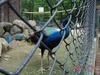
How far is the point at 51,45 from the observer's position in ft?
7.55

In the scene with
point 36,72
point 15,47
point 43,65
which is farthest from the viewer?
point 15,47

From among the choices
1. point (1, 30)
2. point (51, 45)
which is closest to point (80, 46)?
point (51, 45)

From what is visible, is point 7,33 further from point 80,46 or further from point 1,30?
point 80,46

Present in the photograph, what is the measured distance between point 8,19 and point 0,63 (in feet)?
12.2

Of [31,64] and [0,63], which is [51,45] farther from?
[0,63]

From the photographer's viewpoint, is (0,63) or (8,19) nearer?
(0,63)

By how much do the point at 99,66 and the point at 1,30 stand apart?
2.73 metres

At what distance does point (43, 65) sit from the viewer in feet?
9.13

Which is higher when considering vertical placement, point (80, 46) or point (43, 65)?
point (80, 46)

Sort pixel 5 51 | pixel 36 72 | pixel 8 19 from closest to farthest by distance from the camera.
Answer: pixel 36 72
pixel 5 51
pixel 8 19

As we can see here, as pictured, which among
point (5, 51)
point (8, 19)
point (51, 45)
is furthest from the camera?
point (8, 19)

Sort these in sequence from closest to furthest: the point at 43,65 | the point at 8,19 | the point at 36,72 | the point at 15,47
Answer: the point at 36,72 → the point at 43,65 → the point at 15,47 → the point at 8,19

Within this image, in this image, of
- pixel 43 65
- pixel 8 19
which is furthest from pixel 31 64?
pixel 8 19

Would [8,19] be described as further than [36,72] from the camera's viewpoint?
Yes
